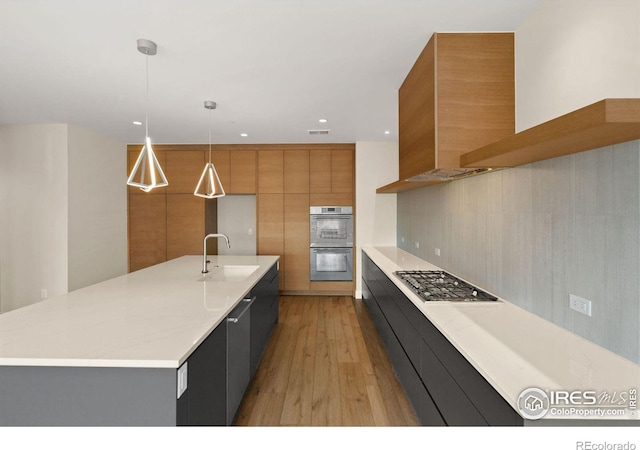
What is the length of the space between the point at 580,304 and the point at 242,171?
191 inches

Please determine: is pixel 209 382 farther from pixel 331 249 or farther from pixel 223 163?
pixel 223 163

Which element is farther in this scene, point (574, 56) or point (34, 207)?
point (34, 207)

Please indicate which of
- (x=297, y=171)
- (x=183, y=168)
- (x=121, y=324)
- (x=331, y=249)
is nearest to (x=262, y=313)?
(x=121, y=324)

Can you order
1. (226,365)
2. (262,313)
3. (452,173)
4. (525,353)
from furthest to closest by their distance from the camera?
(262,313) < (452,173) < (226,365) < (525,353)

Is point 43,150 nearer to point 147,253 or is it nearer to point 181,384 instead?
point 147,253

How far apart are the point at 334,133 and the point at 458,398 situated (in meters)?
3.89

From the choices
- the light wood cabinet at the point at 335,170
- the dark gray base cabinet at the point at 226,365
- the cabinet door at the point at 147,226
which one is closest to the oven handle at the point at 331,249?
the light wood cabinet at the point at 335,170

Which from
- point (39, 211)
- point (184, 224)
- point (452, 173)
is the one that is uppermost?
point (452, 173)

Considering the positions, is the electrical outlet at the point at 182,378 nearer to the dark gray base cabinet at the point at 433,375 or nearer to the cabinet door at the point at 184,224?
the dark gray base cabinet at the point at 433,375

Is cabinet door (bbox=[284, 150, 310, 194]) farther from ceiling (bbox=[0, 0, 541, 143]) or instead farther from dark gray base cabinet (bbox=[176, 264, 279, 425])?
dark gray base cabinet (bbox=[176, 264, 279, 425])

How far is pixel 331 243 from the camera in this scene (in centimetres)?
538

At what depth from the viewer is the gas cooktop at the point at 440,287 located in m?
2.08

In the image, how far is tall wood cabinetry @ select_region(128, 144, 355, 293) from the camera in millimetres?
5363

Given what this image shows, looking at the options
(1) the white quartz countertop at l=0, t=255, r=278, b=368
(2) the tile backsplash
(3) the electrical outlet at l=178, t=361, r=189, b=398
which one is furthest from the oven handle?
(3) the electrical outlet at l=178, t=361, r=189, b=398
